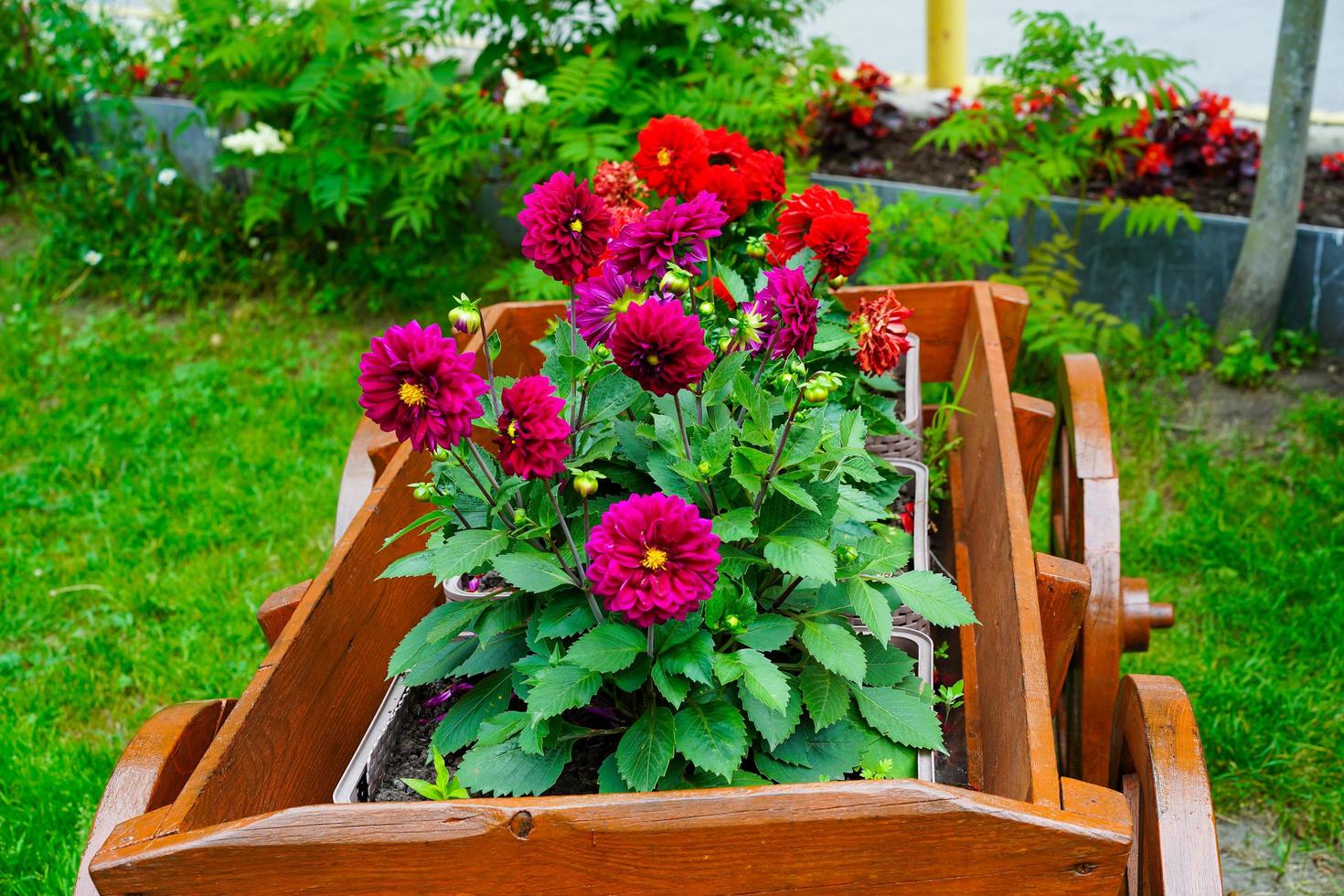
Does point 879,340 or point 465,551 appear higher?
point 879,340

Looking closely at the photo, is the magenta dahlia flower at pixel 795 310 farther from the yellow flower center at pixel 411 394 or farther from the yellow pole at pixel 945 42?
the yellow pole at pixel 945 42

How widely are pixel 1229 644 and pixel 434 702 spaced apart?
5.96ft

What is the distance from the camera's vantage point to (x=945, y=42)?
4.68m

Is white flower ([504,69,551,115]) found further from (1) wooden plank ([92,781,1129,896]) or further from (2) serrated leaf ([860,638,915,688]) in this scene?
(1) wooden plank ([92,781,1129,896])

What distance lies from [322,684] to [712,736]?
50cm

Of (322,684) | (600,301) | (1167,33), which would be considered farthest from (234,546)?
(1167,33)

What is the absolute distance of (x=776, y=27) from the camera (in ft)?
11.7

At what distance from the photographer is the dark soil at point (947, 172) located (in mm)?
3527

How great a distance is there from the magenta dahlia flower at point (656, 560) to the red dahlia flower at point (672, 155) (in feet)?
2.67

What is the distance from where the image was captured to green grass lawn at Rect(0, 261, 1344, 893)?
2273 millimetres

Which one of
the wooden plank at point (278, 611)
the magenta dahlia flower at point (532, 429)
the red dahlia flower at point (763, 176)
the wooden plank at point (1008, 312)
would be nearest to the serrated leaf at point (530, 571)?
the magenta dahlia flower at point (532, 429)

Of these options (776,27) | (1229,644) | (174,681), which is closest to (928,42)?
(776,27)

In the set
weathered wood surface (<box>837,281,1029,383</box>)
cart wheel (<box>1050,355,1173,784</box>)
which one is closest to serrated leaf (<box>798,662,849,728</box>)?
cart wheel (<box>1050,355,1173,784</box>)

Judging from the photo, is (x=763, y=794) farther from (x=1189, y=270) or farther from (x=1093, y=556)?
(x=1189, y=270)
